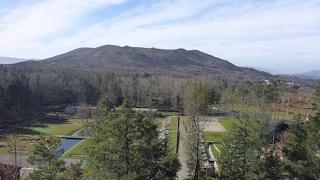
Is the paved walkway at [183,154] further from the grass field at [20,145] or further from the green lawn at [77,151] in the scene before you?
the grass field at [20,145]

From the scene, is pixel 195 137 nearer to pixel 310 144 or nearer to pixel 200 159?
pixel 200 159

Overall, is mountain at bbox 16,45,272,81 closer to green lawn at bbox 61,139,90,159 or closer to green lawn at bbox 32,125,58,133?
green lawn at bbox 32,125,58,133

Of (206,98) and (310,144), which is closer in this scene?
(310,144)

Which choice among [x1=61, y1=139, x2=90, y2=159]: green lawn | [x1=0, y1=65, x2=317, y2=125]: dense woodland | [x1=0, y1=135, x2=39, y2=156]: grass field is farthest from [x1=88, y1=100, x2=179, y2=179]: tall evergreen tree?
[x1=0, y1=65, x2=317, y2=125]: dense woodland

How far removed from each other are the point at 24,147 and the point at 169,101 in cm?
2588

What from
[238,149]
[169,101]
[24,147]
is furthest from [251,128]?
[169,101]

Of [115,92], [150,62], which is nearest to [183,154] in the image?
[115,92]

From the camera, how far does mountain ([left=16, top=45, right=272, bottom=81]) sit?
10404 cm

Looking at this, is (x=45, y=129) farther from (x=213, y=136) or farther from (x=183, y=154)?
(x=213, y=136)

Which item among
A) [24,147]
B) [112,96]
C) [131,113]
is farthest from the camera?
[112,96]

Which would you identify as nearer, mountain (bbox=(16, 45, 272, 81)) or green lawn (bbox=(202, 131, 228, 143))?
green lawn (bbox=(202, 131, 228, 143))

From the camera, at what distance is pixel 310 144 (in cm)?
1215

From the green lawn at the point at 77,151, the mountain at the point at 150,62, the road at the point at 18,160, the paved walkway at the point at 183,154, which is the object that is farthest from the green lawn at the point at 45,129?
the mountain at the point at 150,62

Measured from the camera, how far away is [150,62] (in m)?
125
